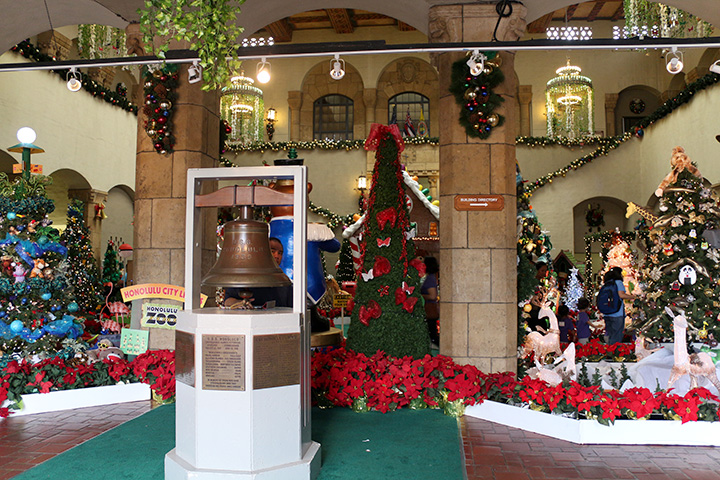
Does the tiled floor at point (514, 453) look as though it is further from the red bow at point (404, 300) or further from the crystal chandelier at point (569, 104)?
the crystal chandelier at point (569, 104)

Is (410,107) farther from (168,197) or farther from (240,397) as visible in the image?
(240,397)

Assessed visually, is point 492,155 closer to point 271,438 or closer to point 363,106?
point 271,438

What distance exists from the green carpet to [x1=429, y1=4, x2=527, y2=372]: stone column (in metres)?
1.04

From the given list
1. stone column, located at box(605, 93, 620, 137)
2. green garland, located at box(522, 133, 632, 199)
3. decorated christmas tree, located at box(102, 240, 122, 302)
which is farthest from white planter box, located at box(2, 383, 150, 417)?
stone column, located at box(605, 93, 620, 137)

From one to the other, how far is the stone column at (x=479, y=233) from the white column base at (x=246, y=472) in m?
2.85

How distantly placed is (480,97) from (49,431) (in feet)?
17.5

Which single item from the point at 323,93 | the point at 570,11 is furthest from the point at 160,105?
the point at 570,11

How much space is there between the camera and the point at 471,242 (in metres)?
6.64

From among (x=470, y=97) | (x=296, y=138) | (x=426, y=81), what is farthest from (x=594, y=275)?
(x=470, y=97)

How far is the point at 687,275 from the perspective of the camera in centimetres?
684

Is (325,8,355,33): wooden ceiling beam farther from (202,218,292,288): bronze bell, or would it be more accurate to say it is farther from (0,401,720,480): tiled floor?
(202,218,292,288): bronze bell

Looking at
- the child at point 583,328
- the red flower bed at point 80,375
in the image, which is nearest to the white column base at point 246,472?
the red flower bed at point 80,375

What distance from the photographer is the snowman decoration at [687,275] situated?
682cm

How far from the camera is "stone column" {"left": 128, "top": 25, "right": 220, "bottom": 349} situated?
7199 millimetres
